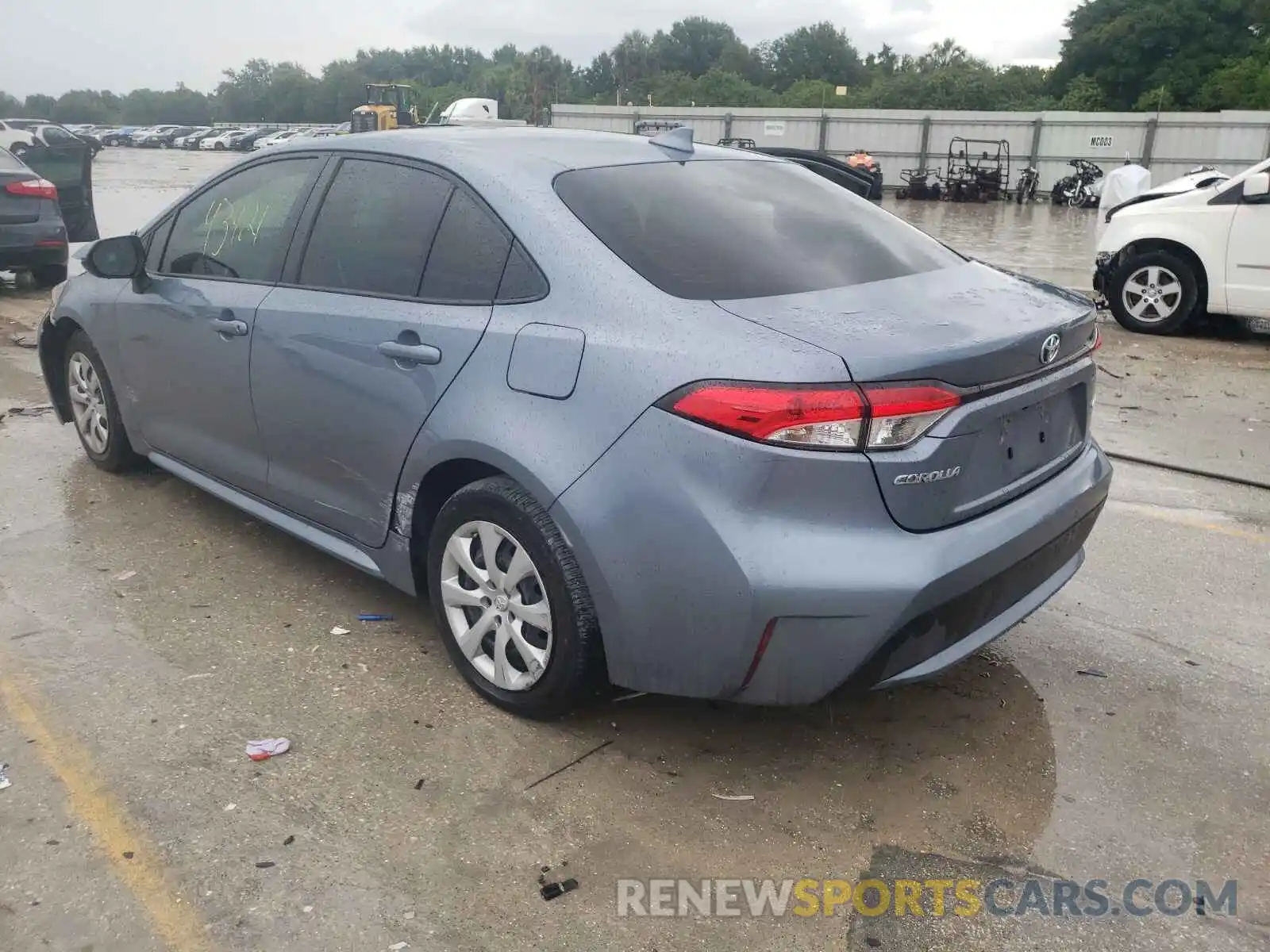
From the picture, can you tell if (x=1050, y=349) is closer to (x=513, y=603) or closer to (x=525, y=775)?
(x=513, y=603)

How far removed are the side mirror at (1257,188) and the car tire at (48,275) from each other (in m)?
10.9

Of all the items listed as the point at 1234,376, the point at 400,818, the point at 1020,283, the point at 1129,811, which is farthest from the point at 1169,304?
the point at 400,818

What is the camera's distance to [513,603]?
3059mm

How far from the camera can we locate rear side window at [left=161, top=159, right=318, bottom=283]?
3.90m

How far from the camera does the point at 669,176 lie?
339 centimetres

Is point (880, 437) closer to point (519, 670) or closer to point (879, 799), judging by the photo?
point (879, 799)

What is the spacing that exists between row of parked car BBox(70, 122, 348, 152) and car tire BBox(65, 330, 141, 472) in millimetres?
59581

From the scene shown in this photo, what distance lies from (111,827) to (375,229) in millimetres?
1939

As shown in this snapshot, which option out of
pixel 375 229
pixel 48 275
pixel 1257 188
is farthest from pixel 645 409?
pixel 48 275

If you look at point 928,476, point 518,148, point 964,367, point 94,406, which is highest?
point 518,148

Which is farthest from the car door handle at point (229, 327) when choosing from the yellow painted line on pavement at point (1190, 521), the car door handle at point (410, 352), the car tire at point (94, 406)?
the yellow painted line on pavement at point (1190, 521)

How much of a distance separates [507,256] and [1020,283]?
157cm

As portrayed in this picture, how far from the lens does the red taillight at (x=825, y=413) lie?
8.09 ft

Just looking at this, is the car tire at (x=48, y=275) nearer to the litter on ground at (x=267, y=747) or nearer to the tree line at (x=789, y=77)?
the litter on ground at (x=267, y=747)
